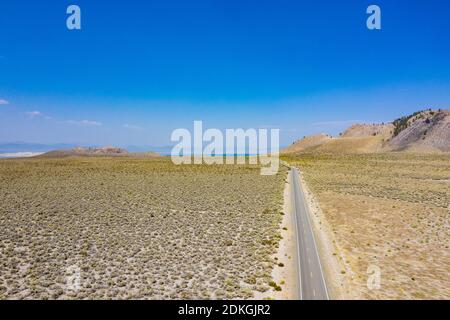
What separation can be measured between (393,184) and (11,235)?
68.5m

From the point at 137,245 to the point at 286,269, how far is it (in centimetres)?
1319

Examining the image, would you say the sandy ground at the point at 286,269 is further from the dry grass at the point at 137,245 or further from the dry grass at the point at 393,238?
the dry grass at the point at 393,238

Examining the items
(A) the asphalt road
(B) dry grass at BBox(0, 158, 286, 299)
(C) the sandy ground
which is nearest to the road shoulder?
(A) the asphalt road

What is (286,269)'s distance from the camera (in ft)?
68.8

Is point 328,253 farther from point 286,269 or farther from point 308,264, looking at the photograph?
point 286,269

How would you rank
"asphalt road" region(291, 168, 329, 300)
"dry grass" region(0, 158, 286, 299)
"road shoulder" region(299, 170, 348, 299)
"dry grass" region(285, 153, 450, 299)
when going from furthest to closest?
"dry grass" region(285, 153, 450, 299), "dry grass" region(0, 158, 286, 299), "road shoulder" region(299, 170, 348, 299), "asphalt road" region(291, 168, 329, 300)

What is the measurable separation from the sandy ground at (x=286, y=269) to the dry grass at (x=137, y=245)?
634 millimetres

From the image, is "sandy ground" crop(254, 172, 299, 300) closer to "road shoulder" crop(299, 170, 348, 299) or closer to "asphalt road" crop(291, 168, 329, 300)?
"asphalt road" crop(291, 168, 329, 300)

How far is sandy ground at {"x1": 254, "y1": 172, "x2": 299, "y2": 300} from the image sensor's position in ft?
57.8

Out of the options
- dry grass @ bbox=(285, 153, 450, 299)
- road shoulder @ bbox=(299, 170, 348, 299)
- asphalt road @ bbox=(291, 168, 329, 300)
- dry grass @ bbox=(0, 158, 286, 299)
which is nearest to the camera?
asphalt road @ bbox=(291, 168, 329, 300)

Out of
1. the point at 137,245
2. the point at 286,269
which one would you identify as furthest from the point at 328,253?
the point at 137,245

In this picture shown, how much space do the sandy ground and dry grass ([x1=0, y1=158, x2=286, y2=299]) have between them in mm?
634
